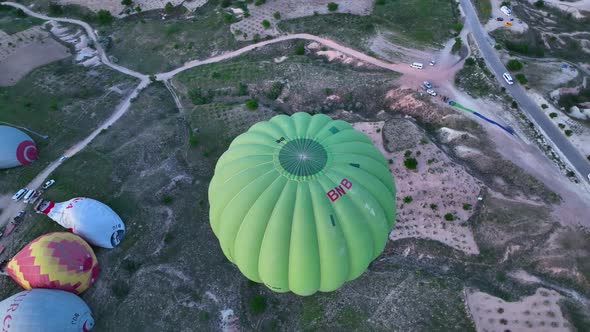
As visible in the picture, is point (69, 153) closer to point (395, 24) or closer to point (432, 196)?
point (432, 196)

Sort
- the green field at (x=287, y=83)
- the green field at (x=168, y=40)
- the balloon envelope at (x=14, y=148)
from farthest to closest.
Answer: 1. the green field at (x=168, y=40)
2. the green field at (x=287, y=83)
3. the balloon envelope at (x=14, y=148)

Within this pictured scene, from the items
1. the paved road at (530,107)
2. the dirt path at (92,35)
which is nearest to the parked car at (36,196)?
the dirt path at (92,35)

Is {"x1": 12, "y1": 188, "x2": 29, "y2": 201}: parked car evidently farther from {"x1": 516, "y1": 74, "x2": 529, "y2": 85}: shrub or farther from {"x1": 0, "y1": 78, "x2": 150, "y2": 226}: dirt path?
{"x1": 516, "y1": 74, "x2": 529, "y2": 85}: shrub

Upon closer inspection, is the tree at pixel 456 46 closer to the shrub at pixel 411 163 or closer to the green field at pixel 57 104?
the shrub at pixel 411 163

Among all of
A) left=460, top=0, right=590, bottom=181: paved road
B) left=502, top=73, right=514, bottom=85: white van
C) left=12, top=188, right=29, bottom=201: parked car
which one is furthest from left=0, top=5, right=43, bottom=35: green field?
left=502, top=73, right=514, bottom=85: white van

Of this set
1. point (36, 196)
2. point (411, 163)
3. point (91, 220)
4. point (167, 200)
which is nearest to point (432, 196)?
point (411, 163)

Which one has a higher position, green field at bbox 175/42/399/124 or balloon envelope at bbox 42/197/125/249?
green field at bbox 175/42/399/124

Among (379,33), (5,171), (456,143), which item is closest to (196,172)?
(5,171)
